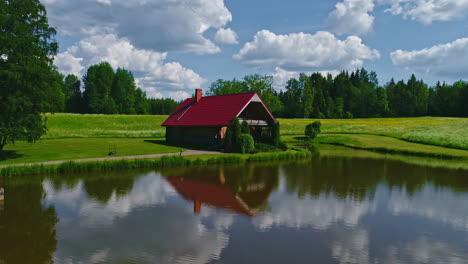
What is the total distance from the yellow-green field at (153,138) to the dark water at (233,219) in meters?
11.0

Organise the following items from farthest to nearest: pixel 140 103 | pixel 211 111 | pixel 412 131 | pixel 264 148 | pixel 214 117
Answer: pixel 140 103, pixel 412 131, pixel 211 111, pixel 214 117, pixel 264 148

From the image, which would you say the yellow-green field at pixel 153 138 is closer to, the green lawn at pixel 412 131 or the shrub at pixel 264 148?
the green lawn at pixel 412 131

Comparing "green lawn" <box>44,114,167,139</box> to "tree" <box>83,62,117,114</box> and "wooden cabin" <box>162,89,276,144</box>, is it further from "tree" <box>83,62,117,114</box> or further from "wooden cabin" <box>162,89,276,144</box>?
"tree" <box>83,62,117,114</box>

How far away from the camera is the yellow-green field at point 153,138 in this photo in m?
33.7

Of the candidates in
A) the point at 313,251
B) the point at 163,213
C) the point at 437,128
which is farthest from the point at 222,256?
the point at 437,128

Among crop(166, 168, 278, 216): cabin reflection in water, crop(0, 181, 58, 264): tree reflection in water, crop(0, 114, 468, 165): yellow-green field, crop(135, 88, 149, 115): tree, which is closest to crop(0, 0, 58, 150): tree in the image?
crop(0, 114, 468, 165): yellow-green field

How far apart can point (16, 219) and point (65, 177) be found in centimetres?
920

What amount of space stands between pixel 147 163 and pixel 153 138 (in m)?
25.8

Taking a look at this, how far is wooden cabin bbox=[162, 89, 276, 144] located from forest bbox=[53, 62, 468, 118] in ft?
154

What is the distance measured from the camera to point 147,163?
2719 cm

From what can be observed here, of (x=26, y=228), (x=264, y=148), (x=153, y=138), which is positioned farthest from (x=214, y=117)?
(x=26, y=228)

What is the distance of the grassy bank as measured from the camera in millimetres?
23036

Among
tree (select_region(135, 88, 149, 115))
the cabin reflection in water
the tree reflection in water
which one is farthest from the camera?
tree (select_region(135, 88, 149, 115))

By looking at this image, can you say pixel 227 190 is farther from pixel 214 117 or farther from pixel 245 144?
pixel 214 117
